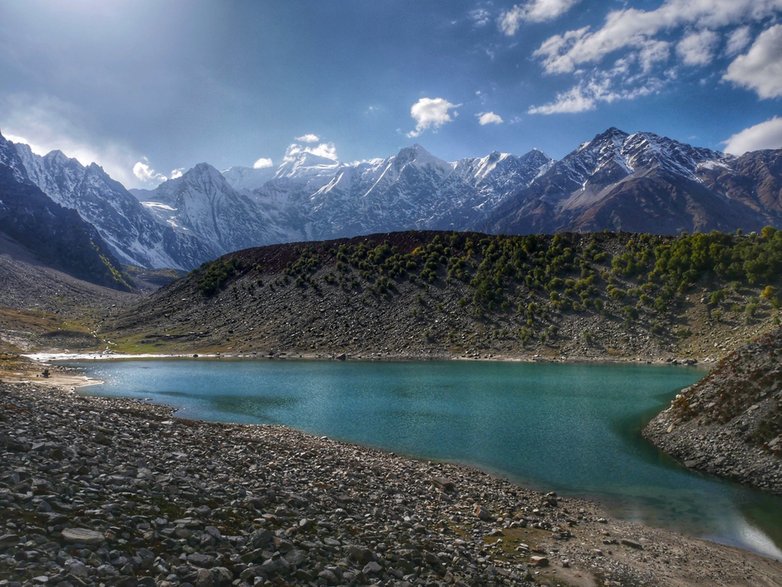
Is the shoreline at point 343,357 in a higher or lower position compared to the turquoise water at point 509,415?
higher

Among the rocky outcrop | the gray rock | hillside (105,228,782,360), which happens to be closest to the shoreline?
hillside (105,228,782,360)

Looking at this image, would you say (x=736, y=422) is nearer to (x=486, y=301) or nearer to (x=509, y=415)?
(x=509, y=415)

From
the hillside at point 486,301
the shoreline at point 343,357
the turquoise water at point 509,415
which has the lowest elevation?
the turquoise water at point 509,415

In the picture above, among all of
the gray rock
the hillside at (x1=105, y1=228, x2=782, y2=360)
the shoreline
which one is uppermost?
the hillside at (x1=105, y1=228, x2=782, y2=360)

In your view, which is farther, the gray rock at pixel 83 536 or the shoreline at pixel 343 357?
the shoreline at pixel 343 357

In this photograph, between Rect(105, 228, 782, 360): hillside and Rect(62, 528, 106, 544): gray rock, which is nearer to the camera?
Rect(62, 528, 106, 544): gray rock

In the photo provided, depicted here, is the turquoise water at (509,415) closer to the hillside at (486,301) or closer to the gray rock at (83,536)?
the hillside at (486,301)

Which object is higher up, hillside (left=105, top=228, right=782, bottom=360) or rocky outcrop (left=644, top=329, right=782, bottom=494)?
hillside (left=105, top=228, right=782, bottom=360)

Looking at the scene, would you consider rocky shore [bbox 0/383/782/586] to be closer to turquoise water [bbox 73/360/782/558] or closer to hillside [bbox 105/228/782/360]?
turquoise water [bbox 73/360/782/558]

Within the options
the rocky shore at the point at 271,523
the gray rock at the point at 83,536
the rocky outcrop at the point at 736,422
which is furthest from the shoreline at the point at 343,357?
the gray rock at the point at 83,536

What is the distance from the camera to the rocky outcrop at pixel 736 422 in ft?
108

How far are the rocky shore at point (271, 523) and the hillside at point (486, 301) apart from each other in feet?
271

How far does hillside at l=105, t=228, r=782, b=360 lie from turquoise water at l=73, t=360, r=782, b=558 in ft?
49.9

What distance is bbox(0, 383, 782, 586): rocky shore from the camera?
1359 cm
